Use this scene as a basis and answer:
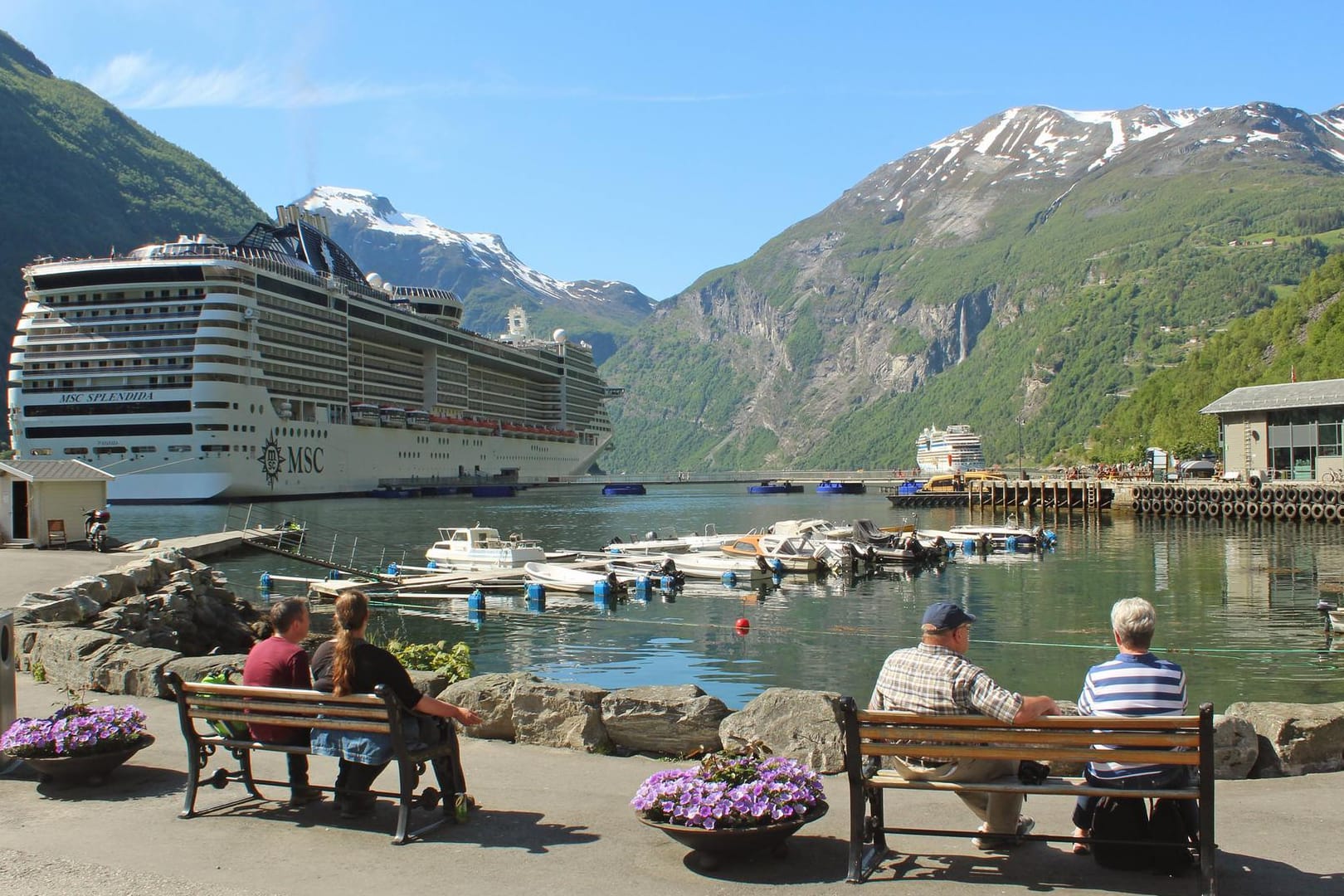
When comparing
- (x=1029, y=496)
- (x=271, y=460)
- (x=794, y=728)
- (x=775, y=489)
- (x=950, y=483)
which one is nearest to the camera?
(x=794, y=728)

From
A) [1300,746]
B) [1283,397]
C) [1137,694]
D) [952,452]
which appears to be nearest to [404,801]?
[1137,694]

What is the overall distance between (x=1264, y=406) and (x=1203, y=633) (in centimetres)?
5047

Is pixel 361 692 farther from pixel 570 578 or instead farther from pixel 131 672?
pixel 570 578

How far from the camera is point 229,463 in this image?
83.9 m

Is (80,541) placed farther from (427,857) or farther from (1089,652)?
(427,857)

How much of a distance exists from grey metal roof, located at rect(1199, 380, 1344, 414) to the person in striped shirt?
66078 millimetres

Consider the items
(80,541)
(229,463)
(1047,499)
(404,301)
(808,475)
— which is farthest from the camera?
(808,475)

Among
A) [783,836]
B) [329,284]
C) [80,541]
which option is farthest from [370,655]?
[329,284]

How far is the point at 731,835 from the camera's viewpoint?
5805mm

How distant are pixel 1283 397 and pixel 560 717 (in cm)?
6932

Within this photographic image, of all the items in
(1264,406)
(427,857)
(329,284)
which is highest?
(329,284)

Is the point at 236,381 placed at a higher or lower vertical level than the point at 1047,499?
higher

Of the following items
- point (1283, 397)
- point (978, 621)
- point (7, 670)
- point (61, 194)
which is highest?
point (61, 194)

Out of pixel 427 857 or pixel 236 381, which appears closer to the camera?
pixel 427 857
